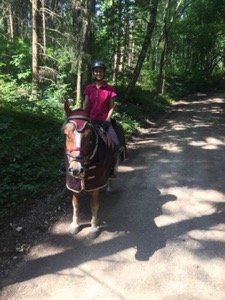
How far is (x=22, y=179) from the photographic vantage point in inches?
249

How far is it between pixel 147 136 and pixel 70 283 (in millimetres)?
8414

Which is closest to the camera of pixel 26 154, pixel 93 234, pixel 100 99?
pixel 93 234

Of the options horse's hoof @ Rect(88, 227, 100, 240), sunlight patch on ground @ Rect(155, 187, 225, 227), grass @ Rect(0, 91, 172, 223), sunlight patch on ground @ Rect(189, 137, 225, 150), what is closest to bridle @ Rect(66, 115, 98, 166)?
horse's hoof @ Rect(88, 227, 100, 240)

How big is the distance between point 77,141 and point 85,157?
244 millimetres

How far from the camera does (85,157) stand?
13.5 ft

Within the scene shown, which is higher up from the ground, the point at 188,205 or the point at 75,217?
the point at 75,217

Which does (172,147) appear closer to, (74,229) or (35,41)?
(74,229)

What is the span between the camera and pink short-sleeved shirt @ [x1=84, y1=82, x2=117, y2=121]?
17.8 ft

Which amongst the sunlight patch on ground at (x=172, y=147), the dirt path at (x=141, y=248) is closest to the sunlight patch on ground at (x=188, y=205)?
the dirt path at (x=141, y=248)

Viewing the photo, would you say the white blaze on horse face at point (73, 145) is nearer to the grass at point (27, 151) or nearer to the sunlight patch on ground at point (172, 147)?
the grass at point (27, 151)

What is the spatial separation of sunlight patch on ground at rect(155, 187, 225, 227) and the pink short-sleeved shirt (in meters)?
2.05

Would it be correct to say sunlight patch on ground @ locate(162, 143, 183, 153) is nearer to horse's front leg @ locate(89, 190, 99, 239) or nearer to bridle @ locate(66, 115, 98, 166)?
horse's front leg @ locate(89, 190, 99, 239)

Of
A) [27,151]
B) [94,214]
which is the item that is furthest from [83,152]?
[27,151]

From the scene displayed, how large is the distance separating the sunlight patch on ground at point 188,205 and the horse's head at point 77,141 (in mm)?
2065
